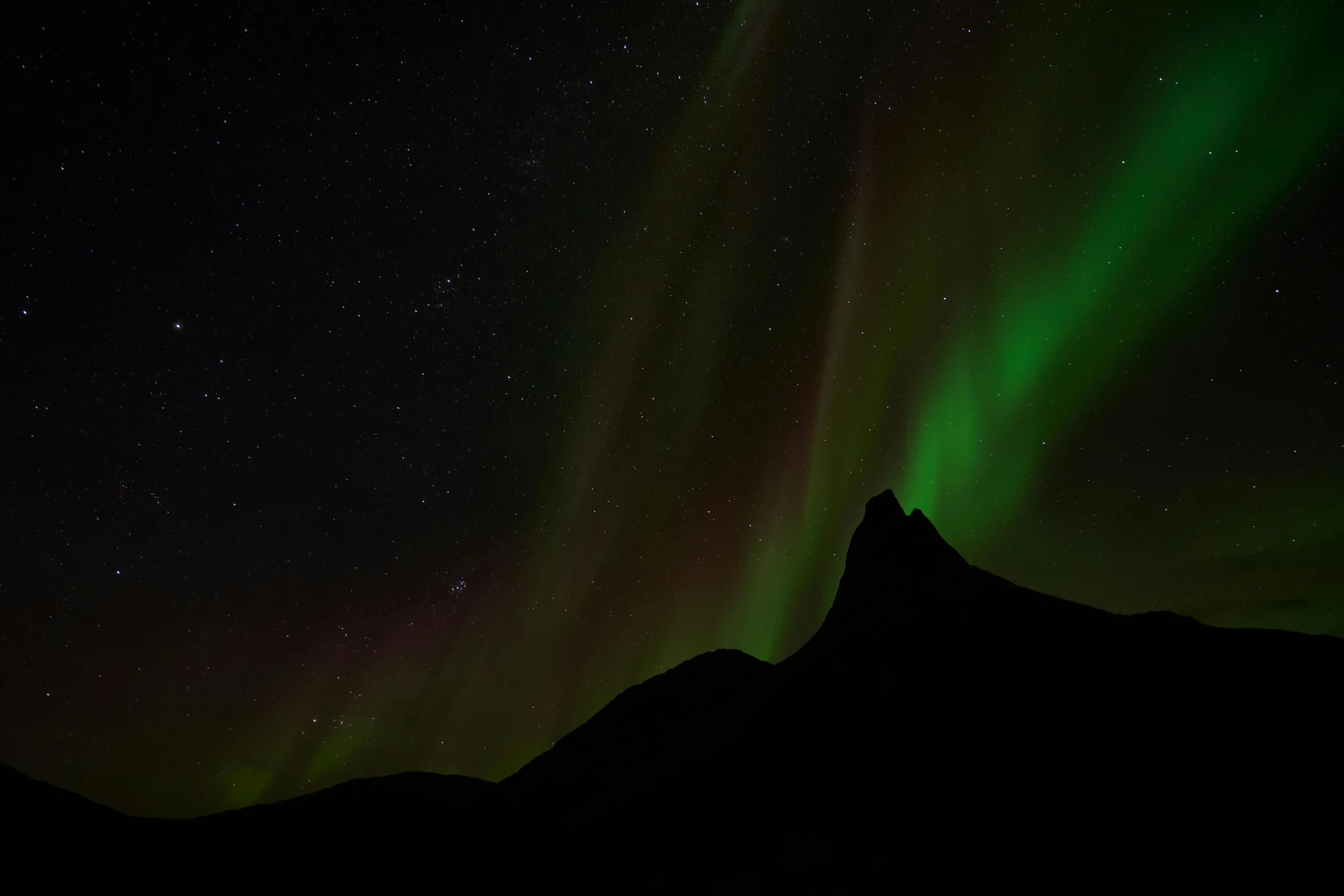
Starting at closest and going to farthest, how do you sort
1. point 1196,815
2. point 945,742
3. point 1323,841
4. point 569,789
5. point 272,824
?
point 1323,841 → point 1196,815 → point 945,742 → point 272,824 → point 569,789

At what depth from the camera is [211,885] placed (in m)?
27.3

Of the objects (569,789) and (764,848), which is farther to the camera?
(569,789)

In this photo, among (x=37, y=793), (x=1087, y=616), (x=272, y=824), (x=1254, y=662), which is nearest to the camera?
(x=1254, y=662)

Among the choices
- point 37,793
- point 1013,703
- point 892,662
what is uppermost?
point 37,793

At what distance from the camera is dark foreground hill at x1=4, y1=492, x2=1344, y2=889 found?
14.4 meters

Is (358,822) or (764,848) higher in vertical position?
(358,822)

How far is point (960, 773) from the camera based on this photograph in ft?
59.6

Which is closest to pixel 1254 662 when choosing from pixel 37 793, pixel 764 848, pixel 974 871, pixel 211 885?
pixel 974 871

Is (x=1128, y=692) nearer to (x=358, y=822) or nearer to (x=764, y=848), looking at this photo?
(x=764, y=848)

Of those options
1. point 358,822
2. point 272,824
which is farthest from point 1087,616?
point 272,824

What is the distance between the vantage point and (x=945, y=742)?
774 inches

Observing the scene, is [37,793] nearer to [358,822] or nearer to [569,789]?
[358,822]

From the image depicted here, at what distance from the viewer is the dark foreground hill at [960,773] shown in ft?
47.2

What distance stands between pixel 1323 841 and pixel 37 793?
50009 mm
